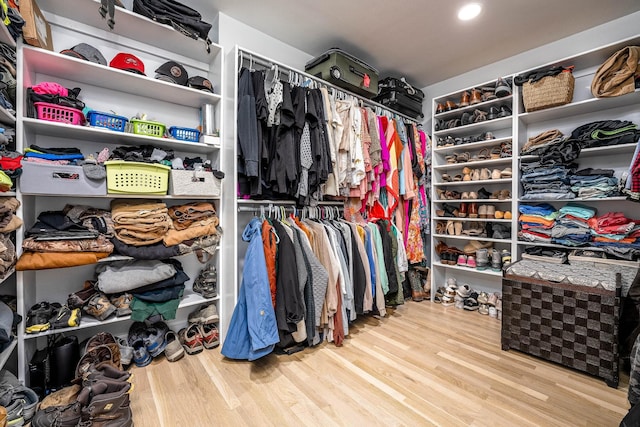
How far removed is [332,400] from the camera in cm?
152

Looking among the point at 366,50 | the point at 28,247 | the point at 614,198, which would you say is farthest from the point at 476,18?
the point at 28,247

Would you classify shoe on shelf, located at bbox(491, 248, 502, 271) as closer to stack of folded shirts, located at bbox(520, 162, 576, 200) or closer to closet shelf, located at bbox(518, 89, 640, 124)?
stack of folded shirts, located at bbox(520, 162, 576, 200)

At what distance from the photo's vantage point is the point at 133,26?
185cm

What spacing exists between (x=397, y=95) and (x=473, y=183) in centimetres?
125

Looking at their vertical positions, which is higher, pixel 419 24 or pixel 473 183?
pixel 419 24

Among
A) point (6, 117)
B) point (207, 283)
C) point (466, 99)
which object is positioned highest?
point (466, 99)

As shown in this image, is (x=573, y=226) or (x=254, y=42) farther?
(x=254, y=42)

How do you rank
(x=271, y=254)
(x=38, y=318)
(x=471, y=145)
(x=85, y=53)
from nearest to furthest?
(x=38, y=318) → (x=85, y=53) → (x=271, y=254) → (x=471, y=145)

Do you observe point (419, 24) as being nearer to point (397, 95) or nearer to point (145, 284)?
point (397, 95)

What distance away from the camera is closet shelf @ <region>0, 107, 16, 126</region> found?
51.2 inches

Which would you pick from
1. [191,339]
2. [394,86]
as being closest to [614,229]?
[394,86]

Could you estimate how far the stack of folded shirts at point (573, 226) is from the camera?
222cm

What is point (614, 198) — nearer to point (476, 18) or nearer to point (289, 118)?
point (476, 18)

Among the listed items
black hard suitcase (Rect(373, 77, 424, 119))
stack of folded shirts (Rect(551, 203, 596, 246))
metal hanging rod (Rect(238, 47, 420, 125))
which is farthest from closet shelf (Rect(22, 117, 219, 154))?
stack of folded shirts (Rect(551, 203, 596, 246))
